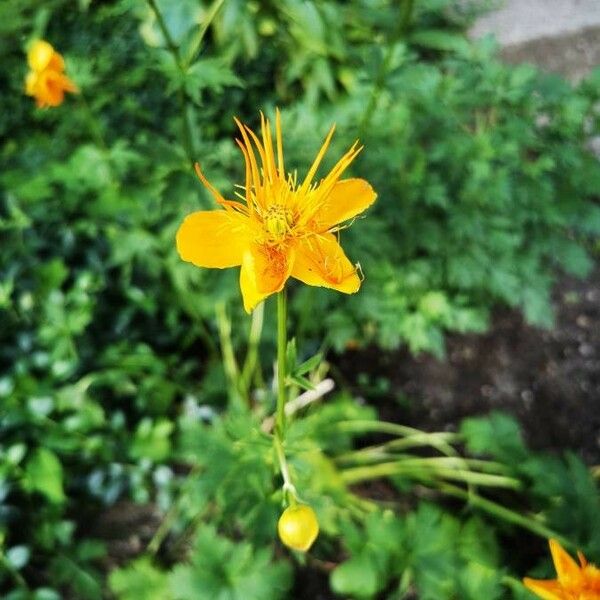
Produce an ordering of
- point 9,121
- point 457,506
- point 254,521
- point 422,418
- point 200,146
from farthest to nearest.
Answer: point 9,121, point 422,418, point 457,506, point 200,146, point 254,521

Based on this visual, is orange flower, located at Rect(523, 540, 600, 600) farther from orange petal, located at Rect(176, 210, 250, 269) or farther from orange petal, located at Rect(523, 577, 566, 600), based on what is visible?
orange petal, located at Rect(176, 210, 250, 269)

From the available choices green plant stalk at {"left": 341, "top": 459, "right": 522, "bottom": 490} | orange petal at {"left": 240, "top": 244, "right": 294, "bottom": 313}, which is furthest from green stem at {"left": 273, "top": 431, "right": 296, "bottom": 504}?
green plant stalk at {"left": 341, "top": 459, "right": 522, "bottom": 490}

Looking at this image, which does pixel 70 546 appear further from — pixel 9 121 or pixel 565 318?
pixel 565 318

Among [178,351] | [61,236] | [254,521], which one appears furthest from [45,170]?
[254,521]

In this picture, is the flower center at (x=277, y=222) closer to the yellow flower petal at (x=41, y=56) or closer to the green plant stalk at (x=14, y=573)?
the yellow flower petal at (x=41, y=56)

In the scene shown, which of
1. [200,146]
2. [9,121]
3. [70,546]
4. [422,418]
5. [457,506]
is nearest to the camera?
[200,146]

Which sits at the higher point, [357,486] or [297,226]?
[297,226]
